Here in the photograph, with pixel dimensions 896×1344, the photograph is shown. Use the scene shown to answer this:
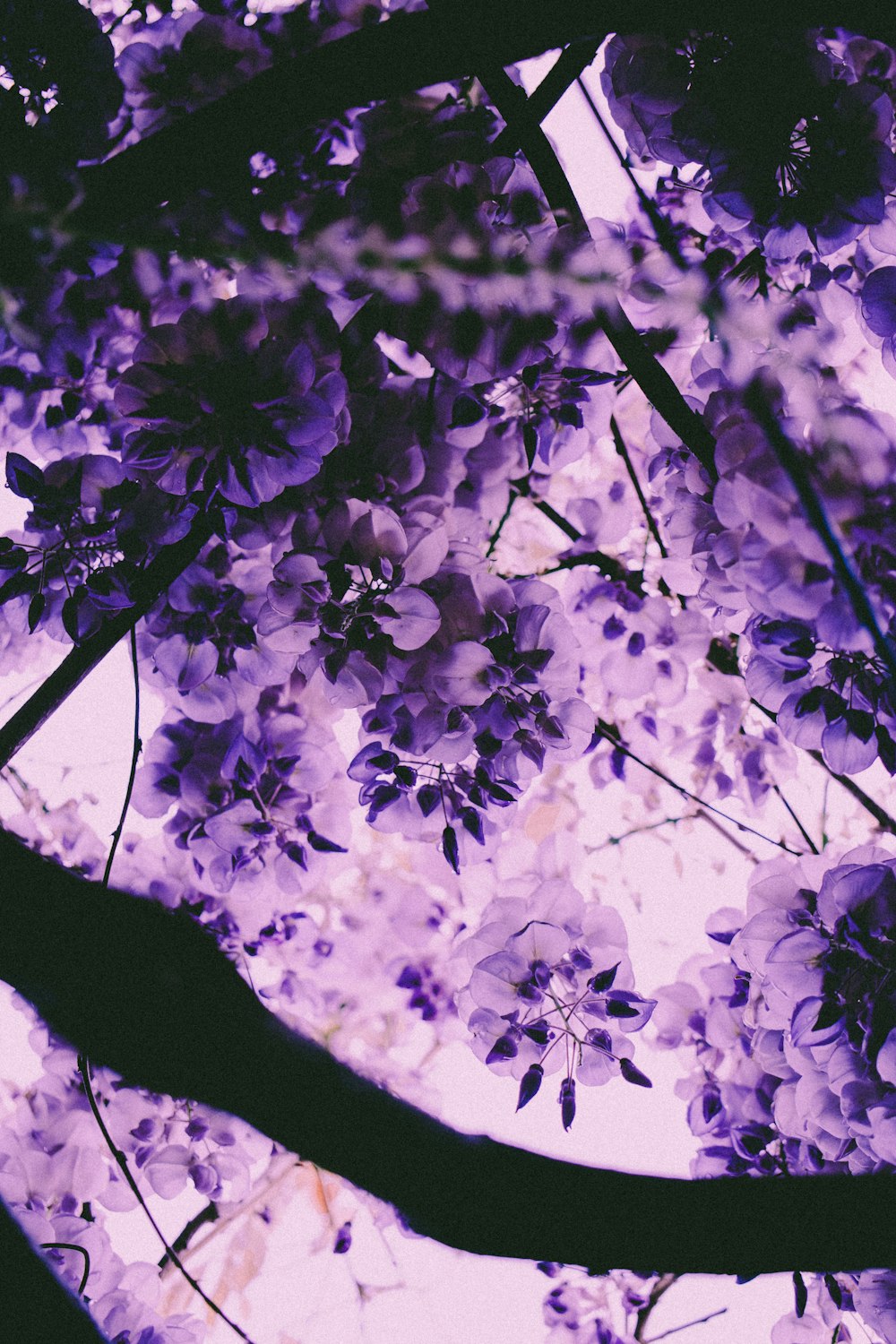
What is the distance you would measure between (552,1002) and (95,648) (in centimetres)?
80

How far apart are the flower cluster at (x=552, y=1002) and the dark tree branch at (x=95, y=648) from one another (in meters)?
0.66

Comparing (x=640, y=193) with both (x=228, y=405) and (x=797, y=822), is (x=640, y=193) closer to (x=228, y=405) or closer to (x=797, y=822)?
(x=228, y=405)

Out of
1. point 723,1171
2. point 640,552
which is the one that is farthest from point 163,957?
point 640,552

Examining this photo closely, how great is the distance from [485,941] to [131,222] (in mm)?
1031

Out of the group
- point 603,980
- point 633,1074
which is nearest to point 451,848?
point 603,980

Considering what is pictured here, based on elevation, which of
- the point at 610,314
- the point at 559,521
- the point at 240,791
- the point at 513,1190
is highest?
the point at 559,521

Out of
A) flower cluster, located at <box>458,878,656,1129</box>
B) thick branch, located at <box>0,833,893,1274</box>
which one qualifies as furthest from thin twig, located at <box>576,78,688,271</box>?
thick branch, located at <box>0,833,893,1274</box>

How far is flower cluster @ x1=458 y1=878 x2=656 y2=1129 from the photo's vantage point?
1127mm

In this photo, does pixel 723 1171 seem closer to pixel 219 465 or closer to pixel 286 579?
pixel 286 579

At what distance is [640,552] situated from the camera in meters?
1.70

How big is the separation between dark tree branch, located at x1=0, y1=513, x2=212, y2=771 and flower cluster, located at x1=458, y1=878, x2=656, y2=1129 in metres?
0.66

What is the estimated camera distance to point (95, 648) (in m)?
0.95

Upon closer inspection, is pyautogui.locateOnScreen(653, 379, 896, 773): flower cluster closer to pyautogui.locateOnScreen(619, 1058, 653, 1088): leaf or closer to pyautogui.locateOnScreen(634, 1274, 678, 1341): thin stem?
pyautogui.locateOnScreen(619, 1058, 653, 1088): leaf

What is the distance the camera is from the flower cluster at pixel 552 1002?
1.13m
